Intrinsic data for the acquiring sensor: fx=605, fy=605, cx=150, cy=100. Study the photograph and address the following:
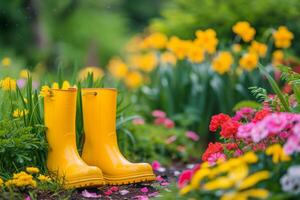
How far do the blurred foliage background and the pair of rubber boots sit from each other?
3.13 m

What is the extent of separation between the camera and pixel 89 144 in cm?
299

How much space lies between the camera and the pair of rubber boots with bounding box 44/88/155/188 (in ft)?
8.91

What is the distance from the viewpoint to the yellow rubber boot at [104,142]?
291cm

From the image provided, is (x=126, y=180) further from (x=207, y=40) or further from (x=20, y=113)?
(x=207, y=40)

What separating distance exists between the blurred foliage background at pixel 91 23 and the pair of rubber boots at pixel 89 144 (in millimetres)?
3134

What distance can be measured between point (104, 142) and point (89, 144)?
0.27ft

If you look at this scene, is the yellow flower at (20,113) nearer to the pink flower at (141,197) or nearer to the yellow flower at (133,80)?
the pink flower at (141,197)

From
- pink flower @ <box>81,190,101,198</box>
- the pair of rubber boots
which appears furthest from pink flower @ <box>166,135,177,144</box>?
pink flower @ <box>81,190,101,198</box>

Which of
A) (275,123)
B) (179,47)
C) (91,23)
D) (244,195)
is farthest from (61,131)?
(91,23)

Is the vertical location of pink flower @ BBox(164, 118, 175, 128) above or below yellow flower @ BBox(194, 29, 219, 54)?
below

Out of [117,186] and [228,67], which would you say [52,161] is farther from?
[228,67]

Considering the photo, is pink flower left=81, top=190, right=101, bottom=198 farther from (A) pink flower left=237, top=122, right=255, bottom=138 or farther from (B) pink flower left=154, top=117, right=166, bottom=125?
(B) pink flower left=154, top=117, right=166, bottom=125

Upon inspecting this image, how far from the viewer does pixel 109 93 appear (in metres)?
2.96

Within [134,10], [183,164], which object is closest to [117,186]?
[183,164]
